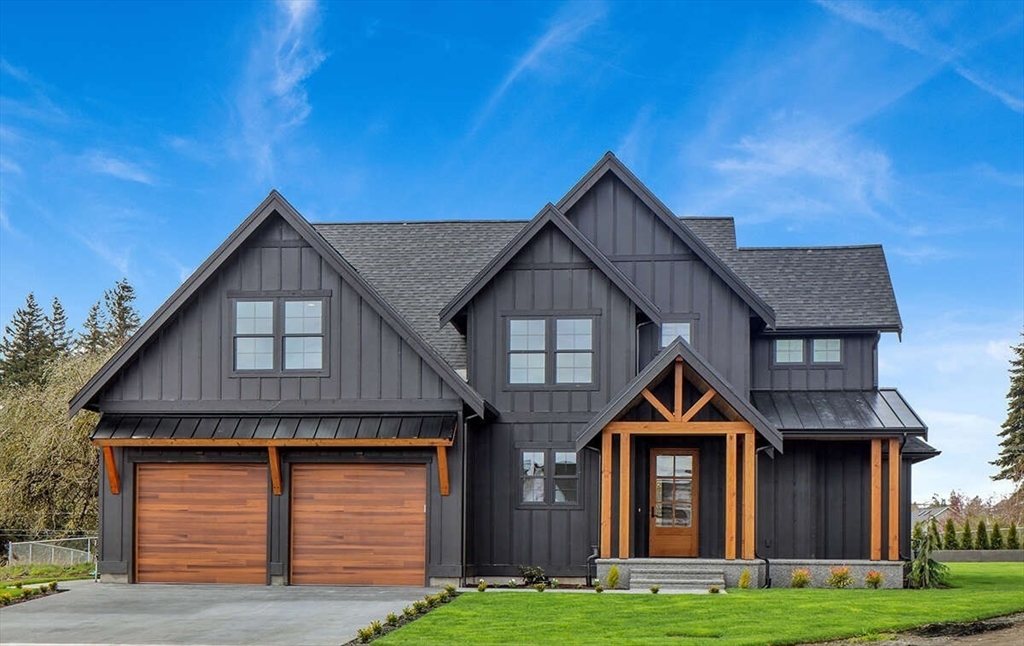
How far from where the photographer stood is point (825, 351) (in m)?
23.0

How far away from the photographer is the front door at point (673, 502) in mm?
21297

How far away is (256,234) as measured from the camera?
786 inches

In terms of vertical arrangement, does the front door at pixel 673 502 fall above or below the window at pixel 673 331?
below

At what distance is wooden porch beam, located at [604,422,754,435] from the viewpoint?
19.1 m

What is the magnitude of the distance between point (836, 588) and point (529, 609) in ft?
22.9

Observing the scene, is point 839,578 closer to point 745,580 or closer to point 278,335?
point 745,580

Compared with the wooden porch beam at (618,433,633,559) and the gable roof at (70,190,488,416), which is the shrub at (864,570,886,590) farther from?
the gable roof at (70,190,488,416)

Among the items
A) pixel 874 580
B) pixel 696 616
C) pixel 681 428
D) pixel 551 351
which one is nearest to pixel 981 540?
pixel 874 580

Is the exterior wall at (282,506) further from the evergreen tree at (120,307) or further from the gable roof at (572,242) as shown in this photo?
the evergreen tree at (120,307)

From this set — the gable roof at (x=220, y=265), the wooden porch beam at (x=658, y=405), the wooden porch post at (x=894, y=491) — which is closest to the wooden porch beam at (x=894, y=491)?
the wooden porch post at (x=894, y=491)

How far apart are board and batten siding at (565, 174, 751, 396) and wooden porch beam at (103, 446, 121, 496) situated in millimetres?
10374

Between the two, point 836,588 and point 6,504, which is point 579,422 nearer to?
point 836,588

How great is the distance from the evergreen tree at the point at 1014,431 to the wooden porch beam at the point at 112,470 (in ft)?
120

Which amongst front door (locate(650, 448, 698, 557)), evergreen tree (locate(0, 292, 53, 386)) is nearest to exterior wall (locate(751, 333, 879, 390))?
front door (locate(650, 448, 698, 557))
